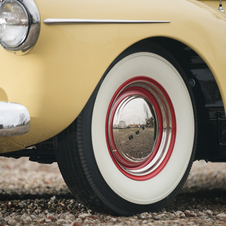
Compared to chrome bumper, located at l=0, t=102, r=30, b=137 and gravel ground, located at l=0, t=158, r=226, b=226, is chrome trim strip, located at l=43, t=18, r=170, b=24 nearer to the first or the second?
chrome bumper, located at l=0, t=102, r=30, b=137

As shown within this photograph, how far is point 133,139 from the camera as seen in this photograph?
1.83 meters

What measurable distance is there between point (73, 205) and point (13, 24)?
1.16 meters

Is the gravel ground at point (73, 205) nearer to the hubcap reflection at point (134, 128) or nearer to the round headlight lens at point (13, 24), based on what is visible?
the hubcap reflection at point (134, 128)

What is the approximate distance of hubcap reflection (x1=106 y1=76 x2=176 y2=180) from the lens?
69.8 inches

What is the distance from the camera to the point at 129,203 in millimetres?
1725

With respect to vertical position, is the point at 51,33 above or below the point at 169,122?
above

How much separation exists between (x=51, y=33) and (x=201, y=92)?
108cm

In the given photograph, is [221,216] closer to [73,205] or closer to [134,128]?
[134,128]

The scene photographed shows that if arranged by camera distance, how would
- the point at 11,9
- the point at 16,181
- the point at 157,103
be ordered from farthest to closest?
the point at 16,181 → the point at 157,103 → the point at 11,9

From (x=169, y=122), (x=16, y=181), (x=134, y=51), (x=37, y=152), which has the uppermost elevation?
(x=134, y=51)

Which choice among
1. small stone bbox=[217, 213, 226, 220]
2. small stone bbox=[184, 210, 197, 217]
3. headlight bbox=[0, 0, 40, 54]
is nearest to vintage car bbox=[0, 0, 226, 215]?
headlight bbox=[0, 0, 40, 54]

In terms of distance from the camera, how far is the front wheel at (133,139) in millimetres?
1602

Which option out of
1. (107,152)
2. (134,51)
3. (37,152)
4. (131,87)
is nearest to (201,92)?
(131,87)

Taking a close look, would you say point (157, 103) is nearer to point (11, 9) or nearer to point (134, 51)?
point (134, 51)
